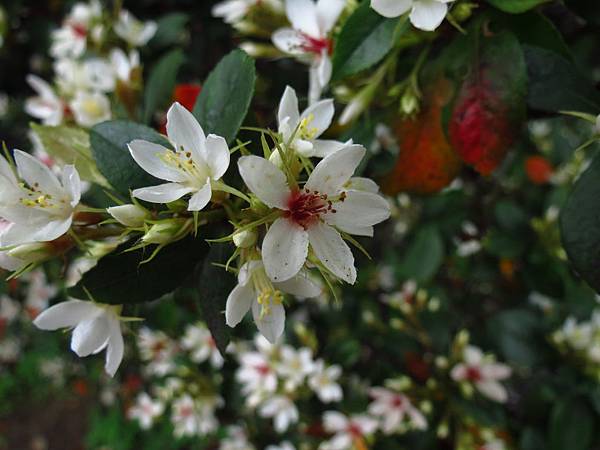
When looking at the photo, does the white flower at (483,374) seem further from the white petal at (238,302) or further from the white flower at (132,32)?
the white flower at (132,32)

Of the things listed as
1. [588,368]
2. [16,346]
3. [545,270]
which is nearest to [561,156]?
[545,270]

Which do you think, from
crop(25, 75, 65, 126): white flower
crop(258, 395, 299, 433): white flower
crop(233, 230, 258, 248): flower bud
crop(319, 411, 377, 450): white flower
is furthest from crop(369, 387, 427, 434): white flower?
crop(25, 75, 65, 126): white flower

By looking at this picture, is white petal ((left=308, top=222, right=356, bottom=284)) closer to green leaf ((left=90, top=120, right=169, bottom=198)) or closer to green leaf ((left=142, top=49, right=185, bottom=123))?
green leaf ((left=90, top=120, right=169, bottom=198))

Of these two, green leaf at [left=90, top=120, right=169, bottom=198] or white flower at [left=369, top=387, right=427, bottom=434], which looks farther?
white flower at [left=369, top=387, right=427, bottom=434]

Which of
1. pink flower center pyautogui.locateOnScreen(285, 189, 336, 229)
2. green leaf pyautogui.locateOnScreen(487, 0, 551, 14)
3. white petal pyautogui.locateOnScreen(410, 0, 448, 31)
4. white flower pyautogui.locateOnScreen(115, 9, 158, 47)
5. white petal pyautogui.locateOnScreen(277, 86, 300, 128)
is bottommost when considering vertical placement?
white flower pyautogui.locateOnScreen(115, 9, 158, 47)

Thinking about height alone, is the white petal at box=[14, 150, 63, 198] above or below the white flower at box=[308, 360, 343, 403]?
above

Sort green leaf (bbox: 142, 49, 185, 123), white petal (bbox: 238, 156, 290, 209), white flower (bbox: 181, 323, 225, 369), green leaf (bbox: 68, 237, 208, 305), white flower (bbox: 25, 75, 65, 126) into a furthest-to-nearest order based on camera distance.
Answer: white flower (bbox: 181, 323, 225, 369) → white flower (bbox: 25, 75, 65, 126) → green leaf (bbox: 142, 49, 185, 123) → green leaf (bbox: 68, 237, 208, 305) → white petal (bbox: 238, 156, 290, 209)

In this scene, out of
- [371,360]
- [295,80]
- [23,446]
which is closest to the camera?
[295,80]

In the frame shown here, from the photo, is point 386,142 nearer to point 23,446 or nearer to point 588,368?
point 588,368
